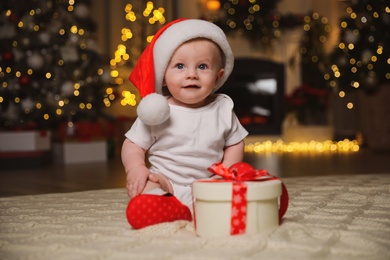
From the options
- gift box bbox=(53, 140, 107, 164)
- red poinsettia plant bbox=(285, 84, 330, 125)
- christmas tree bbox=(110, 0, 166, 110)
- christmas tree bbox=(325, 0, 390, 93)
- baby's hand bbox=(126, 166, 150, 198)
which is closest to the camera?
baby's hand bbox=(126, 166, 150, 198)

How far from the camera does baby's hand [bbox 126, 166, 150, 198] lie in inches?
47.1

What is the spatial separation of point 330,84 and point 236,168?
3986 mm

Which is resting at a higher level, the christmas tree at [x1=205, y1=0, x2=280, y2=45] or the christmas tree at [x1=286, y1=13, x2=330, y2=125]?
the christmas tree at [x1=205, y1=0, x2=280, y2=45]

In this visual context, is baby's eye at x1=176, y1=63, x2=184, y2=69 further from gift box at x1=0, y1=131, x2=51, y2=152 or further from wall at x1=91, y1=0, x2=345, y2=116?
wall at x1=91, y1=0, x2=345, y2=116

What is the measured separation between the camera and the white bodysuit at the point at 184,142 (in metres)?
1.31

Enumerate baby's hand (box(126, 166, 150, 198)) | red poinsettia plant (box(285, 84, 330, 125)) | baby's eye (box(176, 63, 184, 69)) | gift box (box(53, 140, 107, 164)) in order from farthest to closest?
1. red poinsettia plant (box(285, 84, 330, 125))
2. gift box (box(53, 140, 107, 164))
3. baby's eye (box(176, 63, 184, 69))
4. baby's hand (box(126, 166, 150, 198))

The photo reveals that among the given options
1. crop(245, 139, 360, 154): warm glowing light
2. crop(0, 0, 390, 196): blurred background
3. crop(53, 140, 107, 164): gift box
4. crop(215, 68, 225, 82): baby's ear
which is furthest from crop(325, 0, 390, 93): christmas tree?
crop(215, 68, 225, 82): baby's ear

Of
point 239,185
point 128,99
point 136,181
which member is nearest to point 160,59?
point 136,181

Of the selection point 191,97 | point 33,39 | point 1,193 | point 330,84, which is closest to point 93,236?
point 191,97

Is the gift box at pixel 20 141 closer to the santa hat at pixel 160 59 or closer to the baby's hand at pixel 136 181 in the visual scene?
the santa hat at pixel 160 59

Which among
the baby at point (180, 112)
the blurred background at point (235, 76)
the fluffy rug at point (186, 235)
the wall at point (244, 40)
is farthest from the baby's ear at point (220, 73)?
the wall at point (244, 40)

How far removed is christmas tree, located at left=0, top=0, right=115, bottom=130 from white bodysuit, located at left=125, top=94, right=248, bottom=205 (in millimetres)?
2416

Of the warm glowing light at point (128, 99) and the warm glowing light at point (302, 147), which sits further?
the warm glowing light at point (128, 99)

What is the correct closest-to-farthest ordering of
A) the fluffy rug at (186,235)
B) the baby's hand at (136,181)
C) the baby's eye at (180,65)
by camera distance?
the fluffy rug at (186,235)
the baby's hand at (136,181)
the baby's eye at (180,65)
